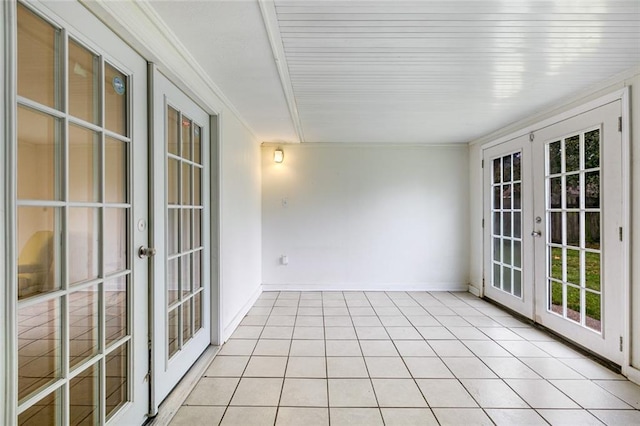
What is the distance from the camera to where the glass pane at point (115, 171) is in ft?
4.64

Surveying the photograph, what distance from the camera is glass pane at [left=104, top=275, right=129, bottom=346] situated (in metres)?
1.40

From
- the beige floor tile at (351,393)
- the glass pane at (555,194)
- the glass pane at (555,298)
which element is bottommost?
the beige floor tile at (351,393)

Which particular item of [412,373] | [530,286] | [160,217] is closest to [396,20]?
[160,217]

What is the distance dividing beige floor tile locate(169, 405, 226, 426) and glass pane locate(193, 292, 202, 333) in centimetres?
63

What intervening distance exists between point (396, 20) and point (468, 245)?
12.2ft

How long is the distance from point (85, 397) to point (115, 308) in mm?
369

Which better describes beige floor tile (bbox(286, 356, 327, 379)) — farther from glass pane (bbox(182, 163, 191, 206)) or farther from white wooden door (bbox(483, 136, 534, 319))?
white wooden door (bbox(483, 136, 534, 319))

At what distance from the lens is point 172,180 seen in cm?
199

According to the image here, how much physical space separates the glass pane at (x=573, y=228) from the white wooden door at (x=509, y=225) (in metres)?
0.46

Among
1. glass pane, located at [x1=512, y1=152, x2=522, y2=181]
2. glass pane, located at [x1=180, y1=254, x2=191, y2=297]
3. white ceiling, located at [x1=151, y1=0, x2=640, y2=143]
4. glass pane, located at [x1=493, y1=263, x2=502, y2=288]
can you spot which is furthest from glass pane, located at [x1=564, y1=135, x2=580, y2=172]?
glass pane, located at [x1=180, y1=254, x2=191, y2=297]

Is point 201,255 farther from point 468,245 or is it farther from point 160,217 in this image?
point 468,245

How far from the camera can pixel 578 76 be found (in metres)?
2.23

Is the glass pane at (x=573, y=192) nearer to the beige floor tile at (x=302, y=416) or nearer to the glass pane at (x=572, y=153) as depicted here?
the glass pane at (x=572, y=153)

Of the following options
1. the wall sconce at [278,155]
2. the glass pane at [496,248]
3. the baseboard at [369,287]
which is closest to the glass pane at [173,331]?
the baseboard at [369,287]
